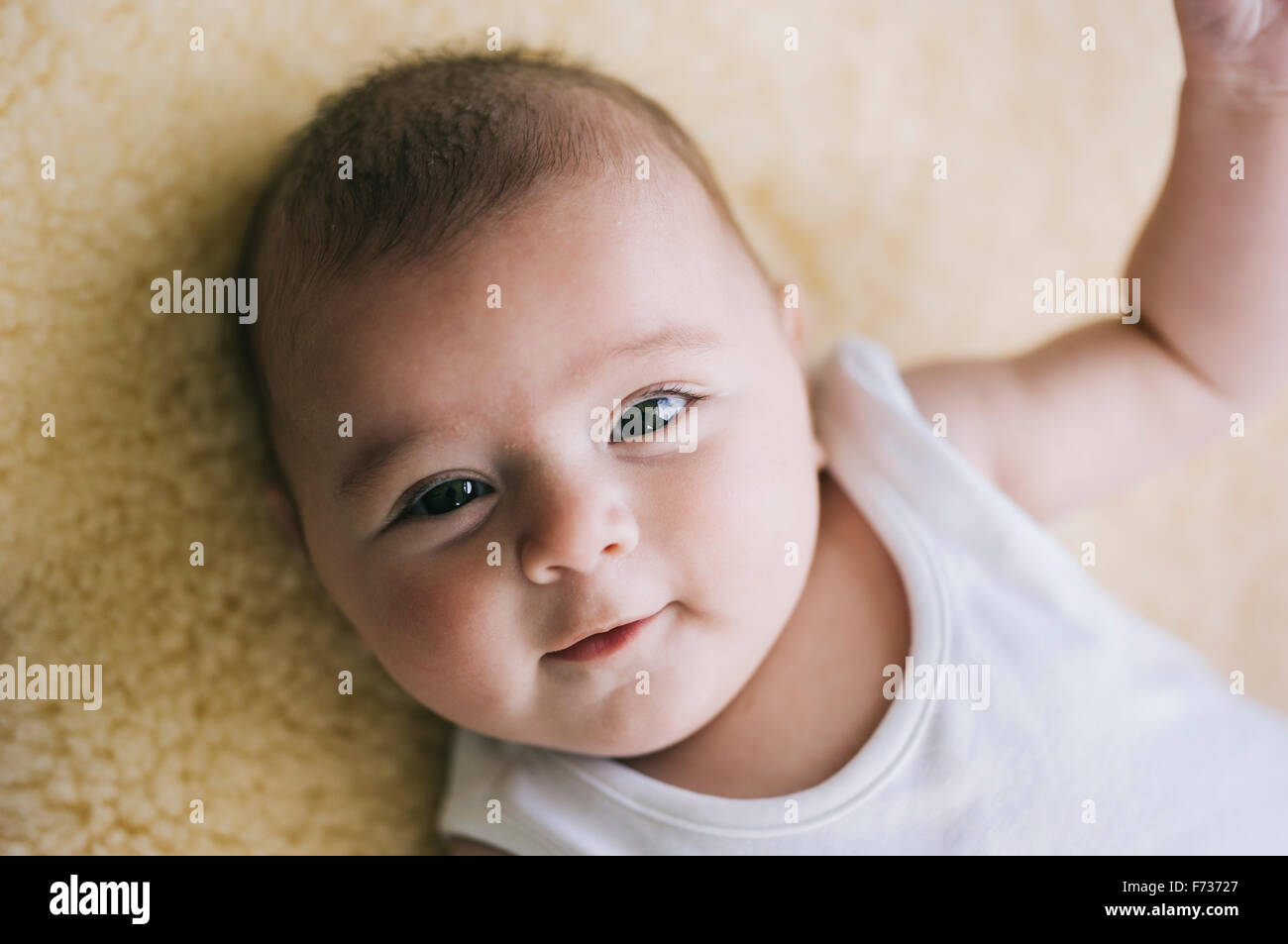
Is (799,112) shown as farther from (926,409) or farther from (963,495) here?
(963,495)

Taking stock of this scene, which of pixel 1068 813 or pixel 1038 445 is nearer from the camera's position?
pixel 1068 813

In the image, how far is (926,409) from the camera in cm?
115

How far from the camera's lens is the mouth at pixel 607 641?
92 centimetres

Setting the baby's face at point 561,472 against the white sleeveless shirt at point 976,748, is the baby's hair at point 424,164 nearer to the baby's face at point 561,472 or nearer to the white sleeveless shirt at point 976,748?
the baby's face at point 561,472

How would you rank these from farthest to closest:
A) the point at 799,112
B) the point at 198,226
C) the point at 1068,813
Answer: the point at 799,112 < the point at 198,226 < the point at 1068,813

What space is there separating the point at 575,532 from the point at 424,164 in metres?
0.32

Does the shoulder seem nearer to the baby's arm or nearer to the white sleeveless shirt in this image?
the white sleeveless shirt

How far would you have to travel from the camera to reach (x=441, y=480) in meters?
0.91

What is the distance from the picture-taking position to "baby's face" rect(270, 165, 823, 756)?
0.87 metres

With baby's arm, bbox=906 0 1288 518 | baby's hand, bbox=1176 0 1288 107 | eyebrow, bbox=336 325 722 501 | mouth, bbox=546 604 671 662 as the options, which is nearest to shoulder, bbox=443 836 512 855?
mouth, bbox=546 604 671 662

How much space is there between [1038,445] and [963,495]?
12cm

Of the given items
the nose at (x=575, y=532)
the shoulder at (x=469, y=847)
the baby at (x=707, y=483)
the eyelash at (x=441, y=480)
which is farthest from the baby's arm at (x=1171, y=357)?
the shoulder at (x=469, y=847)

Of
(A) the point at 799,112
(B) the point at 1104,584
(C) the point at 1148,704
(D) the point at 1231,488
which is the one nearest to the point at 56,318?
(A) the point at 799,112
